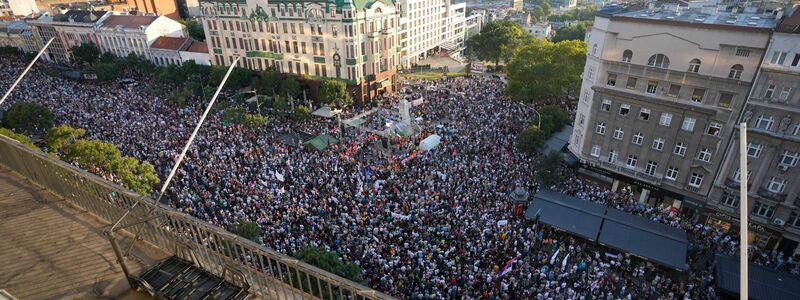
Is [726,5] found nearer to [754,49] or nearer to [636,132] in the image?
[754,49]

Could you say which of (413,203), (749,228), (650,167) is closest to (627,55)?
(650,167)

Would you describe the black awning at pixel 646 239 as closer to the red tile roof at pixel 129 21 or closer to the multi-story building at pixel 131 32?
the multi-story building at pixel 131 32

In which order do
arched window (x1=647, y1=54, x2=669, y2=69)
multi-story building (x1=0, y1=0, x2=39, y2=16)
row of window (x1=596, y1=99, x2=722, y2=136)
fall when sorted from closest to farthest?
1. row of window (x1=596, y1=99, x2=722, y2=136)
2. arched window (x1=647, y1=54, x2=669, y2=69)
3. multi-story building (x1=0, y1=0, x2=39, y2=16)

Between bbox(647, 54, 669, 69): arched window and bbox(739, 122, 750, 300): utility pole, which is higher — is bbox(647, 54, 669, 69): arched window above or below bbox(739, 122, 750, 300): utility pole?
below

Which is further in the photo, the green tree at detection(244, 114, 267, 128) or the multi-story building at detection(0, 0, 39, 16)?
the multi-story building at detection(0, 0, 39, 16)

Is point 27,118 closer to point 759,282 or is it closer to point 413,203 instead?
point 413,203

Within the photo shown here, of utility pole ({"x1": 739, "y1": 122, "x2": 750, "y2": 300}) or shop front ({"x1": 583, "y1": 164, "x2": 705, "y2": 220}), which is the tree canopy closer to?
shop front ({"x1": 583, "y1": 164, "x2": 705, "y2": 220})

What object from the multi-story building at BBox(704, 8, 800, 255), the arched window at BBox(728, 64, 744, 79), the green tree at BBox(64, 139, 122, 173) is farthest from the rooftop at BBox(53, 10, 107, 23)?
the multi-story building at BBox(704, 8, 800, 255)

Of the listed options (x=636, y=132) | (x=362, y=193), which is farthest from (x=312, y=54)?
(x=636, y=132)
